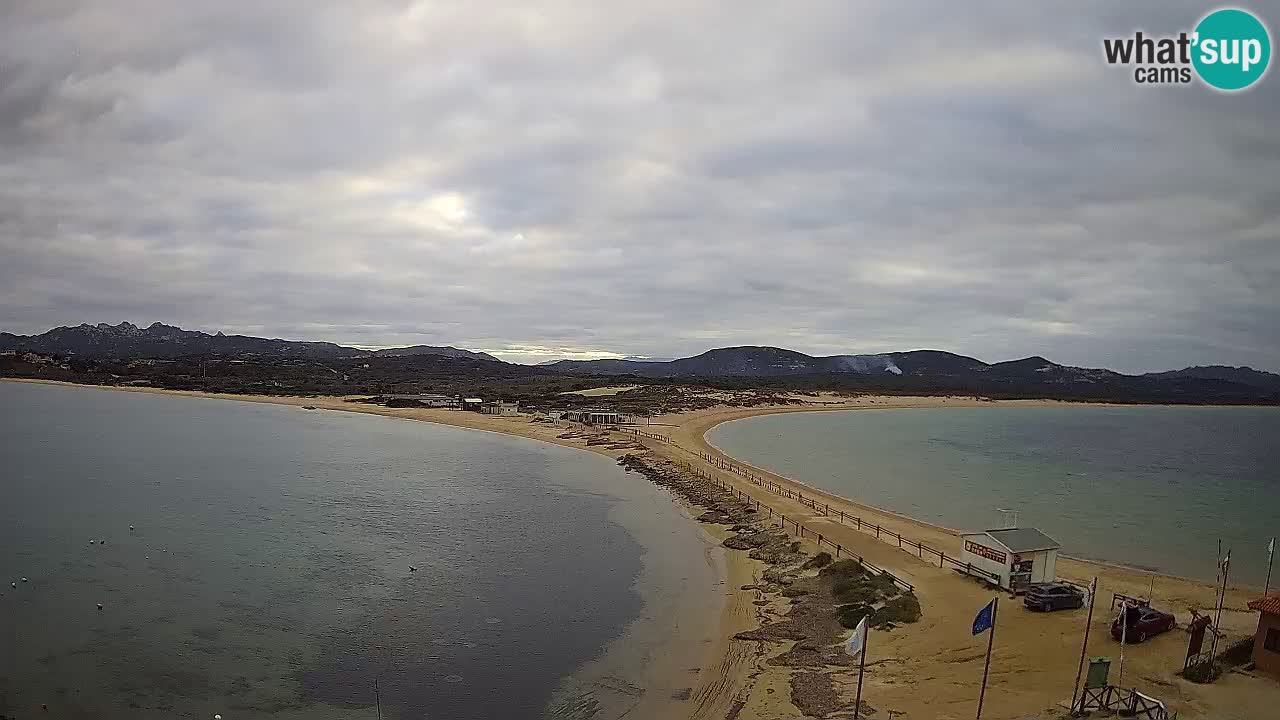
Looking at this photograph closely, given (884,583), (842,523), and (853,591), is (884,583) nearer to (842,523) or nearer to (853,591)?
(853,591)

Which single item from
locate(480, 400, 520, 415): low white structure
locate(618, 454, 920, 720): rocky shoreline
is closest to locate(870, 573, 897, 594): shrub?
locate(618, 454, 920, 720): rocky shoreline

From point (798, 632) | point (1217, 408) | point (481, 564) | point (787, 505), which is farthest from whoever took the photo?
point (1217, 408)

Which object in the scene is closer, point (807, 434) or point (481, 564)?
point (481, 564)

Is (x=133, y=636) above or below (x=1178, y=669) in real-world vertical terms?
below

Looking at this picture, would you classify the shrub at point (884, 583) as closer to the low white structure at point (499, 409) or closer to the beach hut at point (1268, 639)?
the beach hut at point (1268, 639)

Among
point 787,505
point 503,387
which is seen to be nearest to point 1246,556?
point 787,505

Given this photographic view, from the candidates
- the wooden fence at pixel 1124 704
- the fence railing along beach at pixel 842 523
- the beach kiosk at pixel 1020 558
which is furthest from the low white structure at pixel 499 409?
the wooden fence at pixel 1124 704

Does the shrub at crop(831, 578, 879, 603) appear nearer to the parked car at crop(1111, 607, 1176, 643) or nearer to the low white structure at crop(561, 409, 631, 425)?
the parked car at crop(1111, 607, 1176, 643)

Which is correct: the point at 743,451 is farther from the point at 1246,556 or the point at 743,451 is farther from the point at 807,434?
the point at 1246,556
